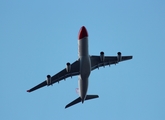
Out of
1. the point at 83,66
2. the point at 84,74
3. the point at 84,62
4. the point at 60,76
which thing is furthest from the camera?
the point at 60,76

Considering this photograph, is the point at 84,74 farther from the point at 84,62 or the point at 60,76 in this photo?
the point at 60,76

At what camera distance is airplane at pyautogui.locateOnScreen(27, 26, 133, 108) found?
164 feet

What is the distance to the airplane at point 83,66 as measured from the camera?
5003cm

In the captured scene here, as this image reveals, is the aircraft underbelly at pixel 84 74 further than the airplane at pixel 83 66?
Yes

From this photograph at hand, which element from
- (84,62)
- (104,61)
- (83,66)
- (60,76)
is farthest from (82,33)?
(60,76)

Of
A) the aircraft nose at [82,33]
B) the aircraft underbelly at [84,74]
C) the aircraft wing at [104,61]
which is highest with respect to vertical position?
the aircraft nose at [82,33]

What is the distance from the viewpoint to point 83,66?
5112cm

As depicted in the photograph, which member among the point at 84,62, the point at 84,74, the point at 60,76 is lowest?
the point at 84,74

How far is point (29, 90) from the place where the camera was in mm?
55844

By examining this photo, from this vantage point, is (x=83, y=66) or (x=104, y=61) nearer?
(x=83, y=66)

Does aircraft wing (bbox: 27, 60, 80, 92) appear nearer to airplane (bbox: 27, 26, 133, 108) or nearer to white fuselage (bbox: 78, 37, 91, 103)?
airplane (bbox: 27, 26, 133, 108)

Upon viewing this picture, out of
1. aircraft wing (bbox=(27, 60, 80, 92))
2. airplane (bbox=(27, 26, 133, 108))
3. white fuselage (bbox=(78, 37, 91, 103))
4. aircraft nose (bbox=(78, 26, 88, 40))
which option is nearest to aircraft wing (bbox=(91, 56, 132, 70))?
airplane (bbox=(27, 26, 133, 108))

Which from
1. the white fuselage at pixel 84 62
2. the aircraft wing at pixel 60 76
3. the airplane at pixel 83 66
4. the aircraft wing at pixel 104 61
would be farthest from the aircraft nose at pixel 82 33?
the aircraft wing at pixel 60 76

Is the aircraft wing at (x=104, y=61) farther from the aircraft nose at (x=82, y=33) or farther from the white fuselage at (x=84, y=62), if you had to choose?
the aircraft nose at (x=82, y=33)
